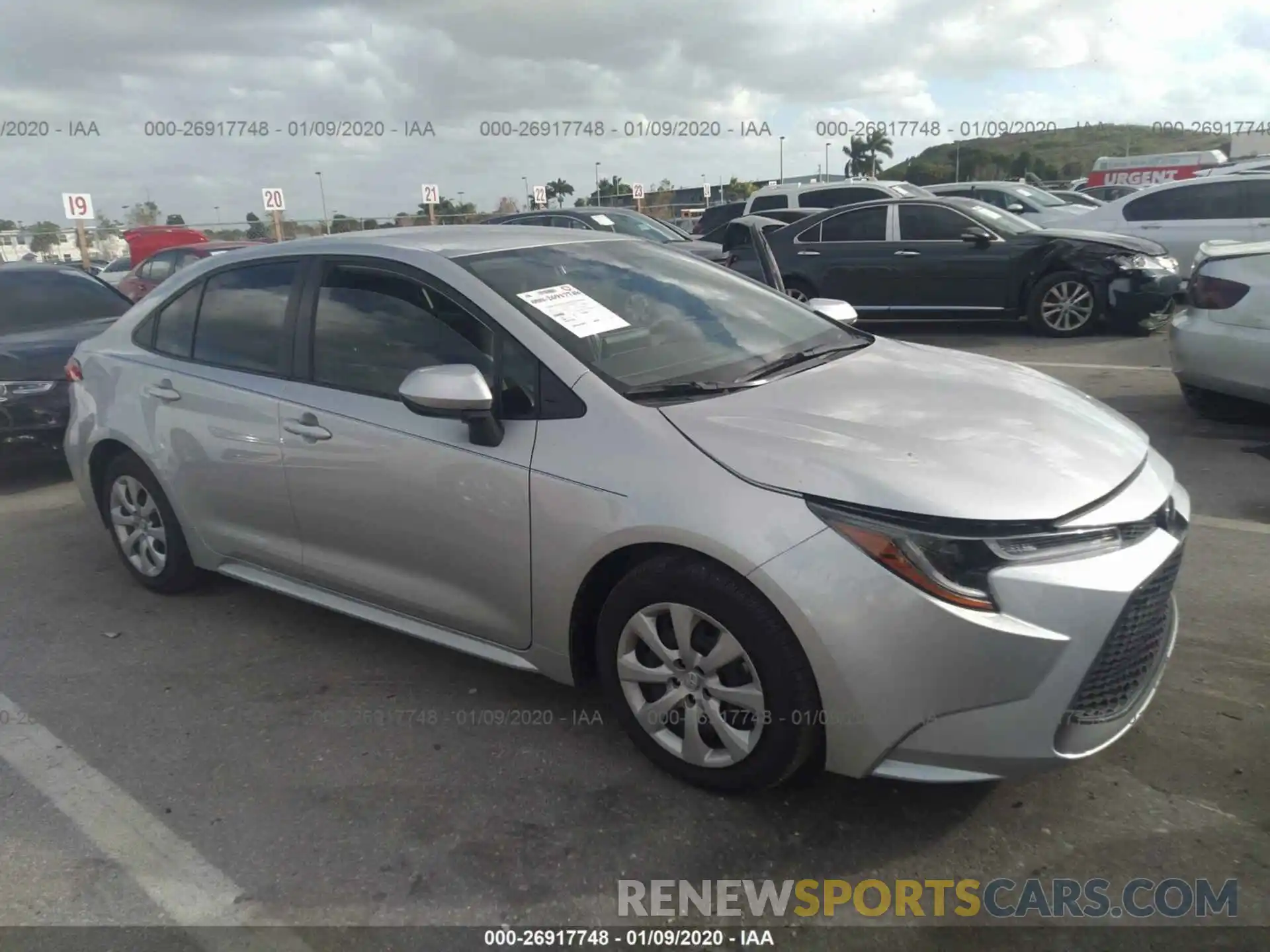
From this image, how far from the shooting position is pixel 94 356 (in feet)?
15.1

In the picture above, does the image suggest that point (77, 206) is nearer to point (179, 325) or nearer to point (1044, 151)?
point (179, 325)

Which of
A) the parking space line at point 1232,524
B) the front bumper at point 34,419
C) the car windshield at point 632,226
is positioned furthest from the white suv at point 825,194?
the front bumper at point 34,419

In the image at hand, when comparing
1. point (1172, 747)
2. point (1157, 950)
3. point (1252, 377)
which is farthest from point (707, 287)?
point (1252, 377)

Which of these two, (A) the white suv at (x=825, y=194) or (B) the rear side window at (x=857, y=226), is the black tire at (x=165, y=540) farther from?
(A) the white suv at (x=825, y=194)

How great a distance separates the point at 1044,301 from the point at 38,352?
9025mm

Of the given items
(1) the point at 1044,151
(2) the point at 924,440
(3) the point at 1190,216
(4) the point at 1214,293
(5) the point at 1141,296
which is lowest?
(2) the point at 924,440

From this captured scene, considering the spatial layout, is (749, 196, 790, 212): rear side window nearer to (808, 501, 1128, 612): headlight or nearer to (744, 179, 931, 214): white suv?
(744, 179, 931, 214): white suv

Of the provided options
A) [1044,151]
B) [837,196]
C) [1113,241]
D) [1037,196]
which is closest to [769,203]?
[837,196]

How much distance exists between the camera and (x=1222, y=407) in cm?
645

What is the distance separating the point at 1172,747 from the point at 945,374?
A: 133 cm

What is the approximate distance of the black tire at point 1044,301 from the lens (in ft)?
32.4

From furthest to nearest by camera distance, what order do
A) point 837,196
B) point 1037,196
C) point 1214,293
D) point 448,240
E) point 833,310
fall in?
point 1037,196 < point 837,196 < point 1214,293 < point 833,310 < point 448,240

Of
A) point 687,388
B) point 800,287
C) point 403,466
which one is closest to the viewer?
point 687,388

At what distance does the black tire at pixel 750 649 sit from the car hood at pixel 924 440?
0.30 m
